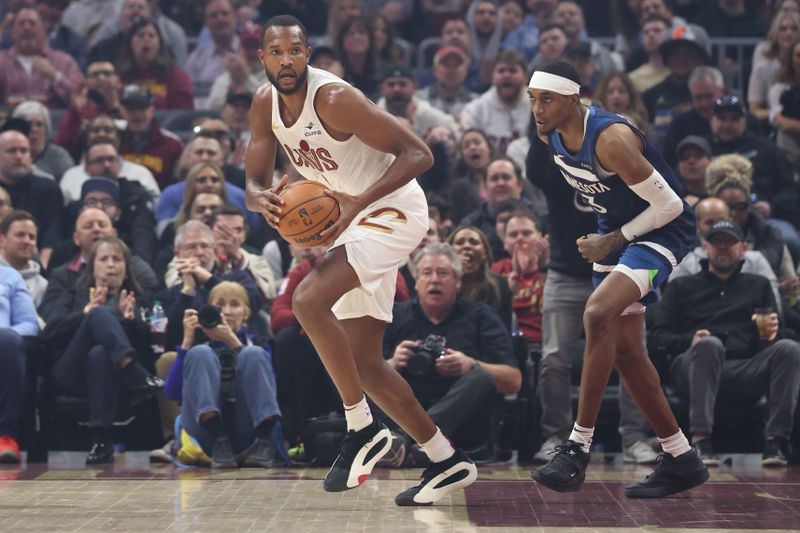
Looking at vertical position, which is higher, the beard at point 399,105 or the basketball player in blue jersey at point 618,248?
the beard at point 399,105

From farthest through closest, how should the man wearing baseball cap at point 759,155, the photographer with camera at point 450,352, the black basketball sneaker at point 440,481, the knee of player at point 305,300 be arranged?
the man wearing baseball cap at point 759,155 → the photographer with camera at point 450,352 → the black basketball sneaker at point 440,481 → the knee of player at point 305,300

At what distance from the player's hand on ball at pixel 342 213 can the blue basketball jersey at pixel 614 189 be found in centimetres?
111

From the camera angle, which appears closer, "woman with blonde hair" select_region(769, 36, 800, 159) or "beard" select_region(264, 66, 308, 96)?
"beard" select_region(264, 66, 308, 96)

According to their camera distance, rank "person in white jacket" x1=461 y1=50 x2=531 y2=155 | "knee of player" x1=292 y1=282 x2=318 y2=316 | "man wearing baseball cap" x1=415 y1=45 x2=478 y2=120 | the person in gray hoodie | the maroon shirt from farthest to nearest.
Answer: "man wearing baseball cap" x1=415 y1=45 x2=478 y2=120
"person in white jacket" x1=461 y1=50 x2=531 y2=155
the person in gray hoodie
the maroon shirt
"knee of player" x1=292 y1=282 x2=318 y2=316

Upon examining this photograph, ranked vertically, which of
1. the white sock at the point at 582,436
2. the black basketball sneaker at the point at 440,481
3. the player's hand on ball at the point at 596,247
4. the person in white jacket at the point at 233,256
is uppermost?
the player's hand on ball at the point at 596,247

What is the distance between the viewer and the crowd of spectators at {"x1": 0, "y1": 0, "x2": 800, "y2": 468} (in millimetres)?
8336

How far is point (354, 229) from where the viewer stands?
6152 millimetres

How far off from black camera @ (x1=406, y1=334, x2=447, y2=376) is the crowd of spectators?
4cm

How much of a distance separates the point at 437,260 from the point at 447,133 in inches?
104

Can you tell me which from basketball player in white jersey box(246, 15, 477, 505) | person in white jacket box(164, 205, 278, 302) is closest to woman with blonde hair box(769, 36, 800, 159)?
person in white jacket box(164, 205, 278, 302)

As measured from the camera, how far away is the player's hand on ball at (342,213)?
598 centimetres

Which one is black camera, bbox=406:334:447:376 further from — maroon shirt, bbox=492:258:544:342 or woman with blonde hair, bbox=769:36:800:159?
woman with blonde hair, bbox=769:36:800:159

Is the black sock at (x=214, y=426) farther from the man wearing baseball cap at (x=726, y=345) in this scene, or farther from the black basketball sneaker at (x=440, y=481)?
the man wearing baseball cap at (x=726, y=345)

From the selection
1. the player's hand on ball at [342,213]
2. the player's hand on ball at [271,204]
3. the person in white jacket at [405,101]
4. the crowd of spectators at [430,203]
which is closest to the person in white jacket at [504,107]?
the crowd of spectators at [430,203]
